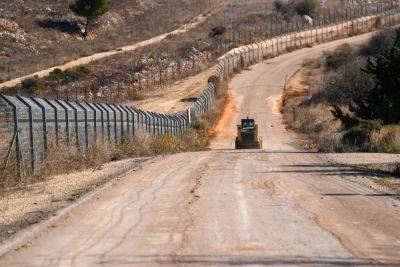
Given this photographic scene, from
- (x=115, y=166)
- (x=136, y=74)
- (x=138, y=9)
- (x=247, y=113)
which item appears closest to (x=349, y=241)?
(x=115, y=166)

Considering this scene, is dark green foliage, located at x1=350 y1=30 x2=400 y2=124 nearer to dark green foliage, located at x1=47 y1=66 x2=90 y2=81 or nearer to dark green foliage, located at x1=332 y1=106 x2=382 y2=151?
dark green foliage, located at x1=332 y1=106 x2=382 y2=151

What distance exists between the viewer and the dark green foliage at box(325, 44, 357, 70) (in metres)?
88.1

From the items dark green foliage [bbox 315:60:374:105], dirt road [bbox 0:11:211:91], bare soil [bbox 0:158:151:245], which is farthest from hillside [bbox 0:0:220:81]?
bare soil [bbox 0:158:151:245]

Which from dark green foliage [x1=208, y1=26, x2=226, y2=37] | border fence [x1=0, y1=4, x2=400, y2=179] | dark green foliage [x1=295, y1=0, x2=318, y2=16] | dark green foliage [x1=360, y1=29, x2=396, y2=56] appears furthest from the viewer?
dark green foliage [x1=295, y1=0, x2=318, y2=16]

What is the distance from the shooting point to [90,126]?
29.9 metres

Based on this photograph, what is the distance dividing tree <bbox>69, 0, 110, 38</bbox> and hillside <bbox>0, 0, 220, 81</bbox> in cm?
225

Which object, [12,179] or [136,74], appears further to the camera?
[136,74]

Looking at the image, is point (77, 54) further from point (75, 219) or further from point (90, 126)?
point (75, 219)

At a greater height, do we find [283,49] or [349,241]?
[283,49]

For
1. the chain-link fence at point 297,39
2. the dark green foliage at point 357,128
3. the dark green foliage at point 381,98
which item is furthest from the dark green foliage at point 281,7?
the dark green foliage at point 381,98

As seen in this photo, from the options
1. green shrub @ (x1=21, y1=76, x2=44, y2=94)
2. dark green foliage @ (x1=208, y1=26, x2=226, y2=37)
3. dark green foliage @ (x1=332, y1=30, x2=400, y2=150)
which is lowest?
dark green foliage @ (x1=332, y1=30, x2=400, y2=150)

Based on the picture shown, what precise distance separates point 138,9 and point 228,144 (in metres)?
74.5

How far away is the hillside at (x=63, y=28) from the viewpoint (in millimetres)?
92938

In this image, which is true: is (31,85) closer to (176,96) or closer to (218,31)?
(176,96)
